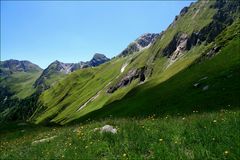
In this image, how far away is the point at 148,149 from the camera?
13.3 metres

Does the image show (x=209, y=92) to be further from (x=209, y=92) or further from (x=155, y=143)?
(x=155, y=143)

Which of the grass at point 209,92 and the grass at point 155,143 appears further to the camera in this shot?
the grass at point 209,92

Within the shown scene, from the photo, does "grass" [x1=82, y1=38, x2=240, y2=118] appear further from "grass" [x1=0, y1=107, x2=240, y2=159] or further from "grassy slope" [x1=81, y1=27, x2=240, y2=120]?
"grass" [x1=0, y1=107, x2=240, y2=159]

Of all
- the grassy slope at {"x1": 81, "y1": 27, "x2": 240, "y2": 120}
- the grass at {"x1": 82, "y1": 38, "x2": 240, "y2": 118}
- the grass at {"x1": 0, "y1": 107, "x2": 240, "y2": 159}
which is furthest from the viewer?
the grass at {"x1": 82, "y1": 38, "x2": 240, "y2": 118}

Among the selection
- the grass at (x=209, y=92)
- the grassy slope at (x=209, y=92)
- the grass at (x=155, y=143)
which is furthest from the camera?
the grass at (x=209, y=92)

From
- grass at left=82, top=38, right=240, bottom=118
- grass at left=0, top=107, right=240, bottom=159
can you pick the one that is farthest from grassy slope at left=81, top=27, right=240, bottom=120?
grass at left=0, top=107, right=240, bottom=159

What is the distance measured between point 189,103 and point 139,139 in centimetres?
3705

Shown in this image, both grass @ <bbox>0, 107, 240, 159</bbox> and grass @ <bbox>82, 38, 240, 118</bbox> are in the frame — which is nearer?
grass @ <bbox>0, 107, 240, 159</bbox>

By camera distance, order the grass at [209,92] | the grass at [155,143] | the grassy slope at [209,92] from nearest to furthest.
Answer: the grass at [155,143] → the grassy slope at [209,92] → the grass at [209,92]

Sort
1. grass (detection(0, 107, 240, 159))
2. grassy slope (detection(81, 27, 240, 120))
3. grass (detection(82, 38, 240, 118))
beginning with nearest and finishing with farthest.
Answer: grass (detection(0, 107, 240, 159))
grassy slope (detection(81, 27, 240, 120))
grass (detection(82, 38, 240, 118))

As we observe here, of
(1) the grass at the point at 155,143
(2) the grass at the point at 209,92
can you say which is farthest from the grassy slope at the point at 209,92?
(1) the grass at the point at 155,143

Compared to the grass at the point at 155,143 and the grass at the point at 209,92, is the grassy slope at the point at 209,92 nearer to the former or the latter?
the grass at the point at 209,92

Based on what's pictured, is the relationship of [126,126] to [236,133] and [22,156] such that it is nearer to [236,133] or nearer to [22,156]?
[22,156]

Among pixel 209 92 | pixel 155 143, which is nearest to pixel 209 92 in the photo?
pixel 209 92
